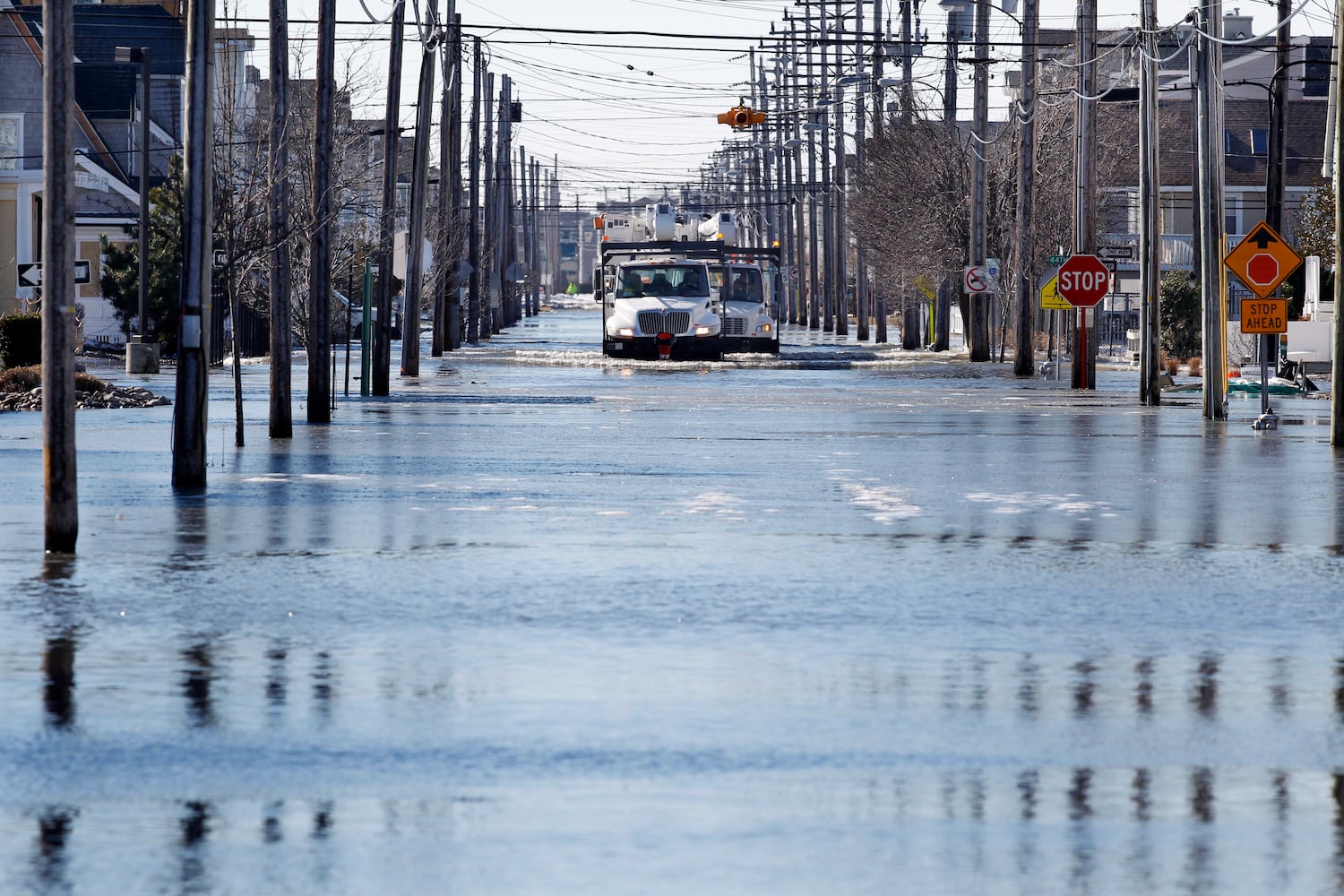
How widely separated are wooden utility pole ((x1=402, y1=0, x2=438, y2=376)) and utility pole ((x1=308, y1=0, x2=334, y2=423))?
1302 cm

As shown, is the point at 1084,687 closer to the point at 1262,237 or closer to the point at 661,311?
the point at 1262,237

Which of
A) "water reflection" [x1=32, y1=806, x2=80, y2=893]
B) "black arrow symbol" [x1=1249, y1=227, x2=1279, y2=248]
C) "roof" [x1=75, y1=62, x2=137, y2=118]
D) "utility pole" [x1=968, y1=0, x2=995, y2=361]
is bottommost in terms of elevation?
"water reflection" [x1=32, y1=806, x2=80, y2=893]

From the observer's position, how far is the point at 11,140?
199ft

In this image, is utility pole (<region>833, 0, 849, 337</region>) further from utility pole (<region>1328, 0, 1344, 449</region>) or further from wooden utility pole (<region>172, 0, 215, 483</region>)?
wooden utility pole (<region>172, 0, 215, 483</region>)

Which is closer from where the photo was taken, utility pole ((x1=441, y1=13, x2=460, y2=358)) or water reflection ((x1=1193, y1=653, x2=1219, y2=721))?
water reflection ((x1=1193, y1=653, x2=1219, y2=721))

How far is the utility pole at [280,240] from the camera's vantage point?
24.9m

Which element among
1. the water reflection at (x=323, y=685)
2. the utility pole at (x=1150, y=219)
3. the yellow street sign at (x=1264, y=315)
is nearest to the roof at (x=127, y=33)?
the utility pole at (x=1150, y=219)

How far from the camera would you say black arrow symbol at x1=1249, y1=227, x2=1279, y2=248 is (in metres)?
29.1

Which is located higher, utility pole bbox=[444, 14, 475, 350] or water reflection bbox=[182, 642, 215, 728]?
utility pole bbox=[444, 14, 475, 350]

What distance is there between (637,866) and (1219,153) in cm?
2510

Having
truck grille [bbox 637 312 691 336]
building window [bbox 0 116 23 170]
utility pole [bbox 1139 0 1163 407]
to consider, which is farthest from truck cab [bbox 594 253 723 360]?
utility pole [bbox 1139 0 1163 407]

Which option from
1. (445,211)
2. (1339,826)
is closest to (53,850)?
(1339,826)

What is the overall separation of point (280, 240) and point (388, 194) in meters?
17.4

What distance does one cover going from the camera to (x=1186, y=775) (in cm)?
771
